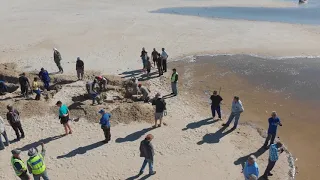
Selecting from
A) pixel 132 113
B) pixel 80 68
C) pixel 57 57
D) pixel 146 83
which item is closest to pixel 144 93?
pixel 132 113

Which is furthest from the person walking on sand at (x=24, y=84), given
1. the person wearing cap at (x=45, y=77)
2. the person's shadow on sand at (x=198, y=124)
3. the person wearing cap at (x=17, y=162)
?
the person's shadow on sand at (x=198, y=124)

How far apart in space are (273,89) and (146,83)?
292 inches

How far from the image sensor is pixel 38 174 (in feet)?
33.6

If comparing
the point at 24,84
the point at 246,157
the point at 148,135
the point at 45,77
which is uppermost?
the point at 45,77

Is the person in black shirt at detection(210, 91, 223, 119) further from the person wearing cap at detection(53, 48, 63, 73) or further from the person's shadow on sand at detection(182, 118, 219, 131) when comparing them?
the person wearing cap at detection(53, 48, 63, 73)

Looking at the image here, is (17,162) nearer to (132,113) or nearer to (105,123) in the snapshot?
(105,123)

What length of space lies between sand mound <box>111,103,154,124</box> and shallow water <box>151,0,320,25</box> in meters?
27.0

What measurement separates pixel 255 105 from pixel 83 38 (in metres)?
18.3

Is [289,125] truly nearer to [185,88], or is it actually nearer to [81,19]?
[185,88]

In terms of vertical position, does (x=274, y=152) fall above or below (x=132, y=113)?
above

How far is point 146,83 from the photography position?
2014 centimetres

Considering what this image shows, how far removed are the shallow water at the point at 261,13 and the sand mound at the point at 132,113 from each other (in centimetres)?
2697

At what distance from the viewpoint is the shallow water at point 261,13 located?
1542 inches

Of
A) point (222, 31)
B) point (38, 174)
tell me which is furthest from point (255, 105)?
point (222, 31)
